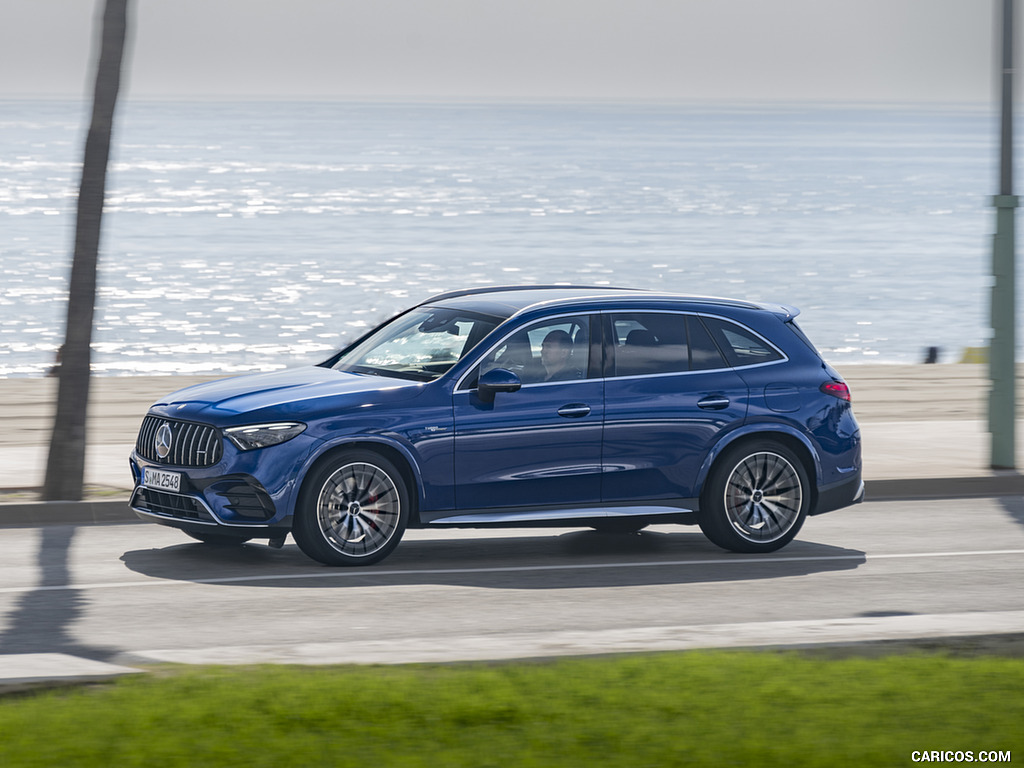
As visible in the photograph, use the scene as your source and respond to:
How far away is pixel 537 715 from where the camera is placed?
6.59 m

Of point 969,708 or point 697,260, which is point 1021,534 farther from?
point 697,260

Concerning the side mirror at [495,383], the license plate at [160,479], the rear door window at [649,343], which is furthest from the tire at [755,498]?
the license plate at [160,479]

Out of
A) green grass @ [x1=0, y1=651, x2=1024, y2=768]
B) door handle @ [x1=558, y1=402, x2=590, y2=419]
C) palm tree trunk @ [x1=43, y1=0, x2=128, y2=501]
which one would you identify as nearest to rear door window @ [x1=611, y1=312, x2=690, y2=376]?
door handle @ [x1=558, y1=402, x2=590, y2=419]

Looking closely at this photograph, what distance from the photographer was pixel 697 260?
241 feet

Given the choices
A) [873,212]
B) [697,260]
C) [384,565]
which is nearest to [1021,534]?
[384,565]

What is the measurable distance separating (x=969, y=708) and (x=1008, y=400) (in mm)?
10239

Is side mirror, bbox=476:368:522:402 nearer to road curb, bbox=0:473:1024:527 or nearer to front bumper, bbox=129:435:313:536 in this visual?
front bumper, bbox=129:435:313:536

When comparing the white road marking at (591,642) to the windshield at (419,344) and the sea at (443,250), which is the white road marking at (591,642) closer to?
the windshield at (419,344)

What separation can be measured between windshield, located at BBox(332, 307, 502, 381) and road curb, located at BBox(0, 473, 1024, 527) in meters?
2.53

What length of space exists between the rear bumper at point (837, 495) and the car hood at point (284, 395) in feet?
9.76

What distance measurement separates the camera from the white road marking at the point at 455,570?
34.4 ft

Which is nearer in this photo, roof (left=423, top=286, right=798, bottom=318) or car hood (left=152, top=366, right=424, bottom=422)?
car hood (left=152, top=366, right=424, bottom=422)

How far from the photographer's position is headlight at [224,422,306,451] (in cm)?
1062

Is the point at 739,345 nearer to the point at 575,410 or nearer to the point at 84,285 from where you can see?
the point at 575,410
